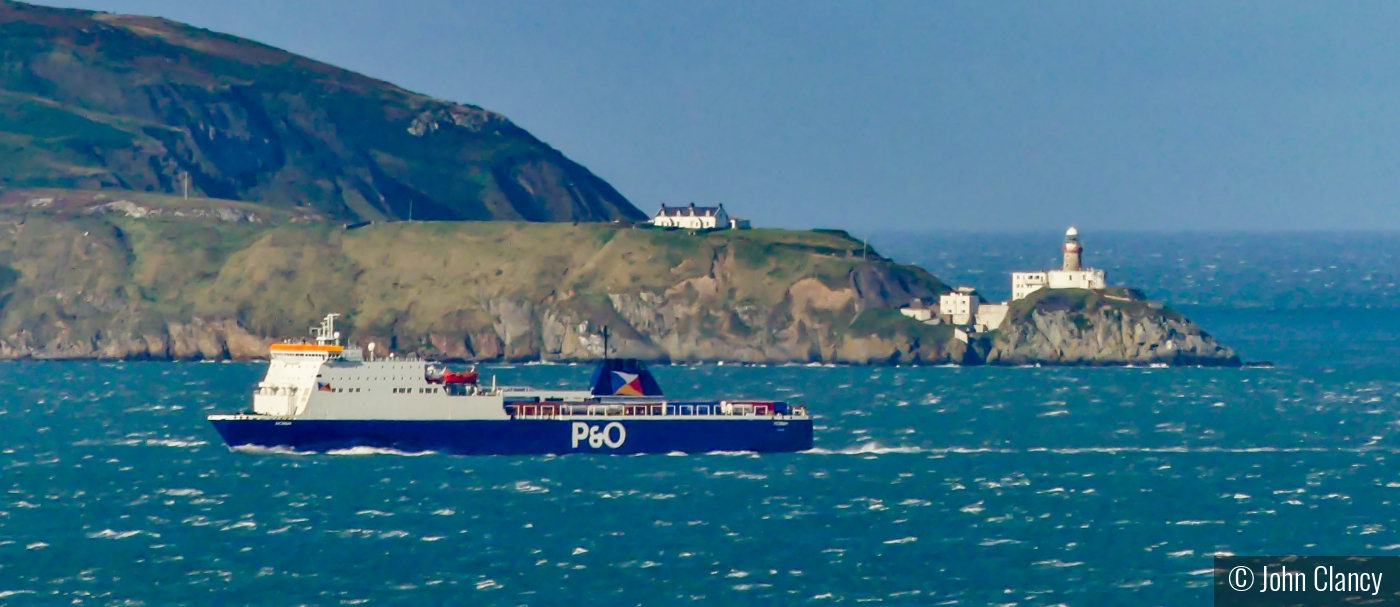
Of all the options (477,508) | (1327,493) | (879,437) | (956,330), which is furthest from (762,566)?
(956,330)

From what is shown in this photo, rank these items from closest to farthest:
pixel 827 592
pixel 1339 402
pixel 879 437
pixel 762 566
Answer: pixel 827 592 < pixel 762 566 < pixel 879 437 < pixel 1339 402

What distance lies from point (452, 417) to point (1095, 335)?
8458 cm

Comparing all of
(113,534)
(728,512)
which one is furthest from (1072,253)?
(113,534)

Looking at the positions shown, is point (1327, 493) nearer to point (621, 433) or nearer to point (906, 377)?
point (621, 433)

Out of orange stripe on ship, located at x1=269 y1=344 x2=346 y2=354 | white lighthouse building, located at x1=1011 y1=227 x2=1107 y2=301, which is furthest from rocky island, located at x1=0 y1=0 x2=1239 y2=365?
orange stripe on ship, located at x1=269 y1=344 x2=346 y2=354

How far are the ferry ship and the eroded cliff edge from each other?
73.2 metres

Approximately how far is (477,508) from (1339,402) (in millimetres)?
64918

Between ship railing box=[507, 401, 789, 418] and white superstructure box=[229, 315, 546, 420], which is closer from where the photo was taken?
white superstructure box=[229, 315, 546, 420]

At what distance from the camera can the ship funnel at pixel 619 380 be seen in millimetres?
104500

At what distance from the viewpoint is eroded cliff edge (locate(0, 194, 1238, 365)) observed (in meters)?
174

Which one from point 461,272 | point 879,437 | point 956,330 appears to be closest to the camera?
point 879,437

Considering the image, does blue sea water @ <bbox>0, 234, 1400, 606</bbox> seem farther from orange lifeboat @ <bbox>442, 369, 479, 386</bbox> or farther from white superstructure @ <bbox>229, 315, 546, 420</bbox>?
orange lifeboat @ <bbox>442, 369, 479, 386</bbox>

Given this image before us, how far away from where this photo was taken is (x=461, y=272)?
642 ft

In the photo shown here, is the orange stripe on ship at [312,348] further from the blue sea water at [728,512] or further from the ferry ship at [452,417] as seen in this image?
the blue sea water at [728,512]
